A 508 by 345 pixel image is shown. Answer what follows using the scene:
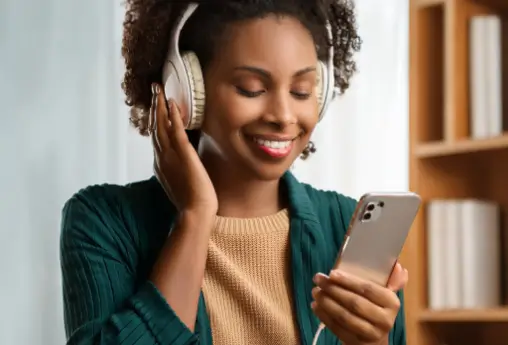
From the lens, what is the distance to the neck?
3.12ft

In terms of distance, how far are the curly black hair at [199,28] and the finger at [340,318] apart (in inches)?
11.6

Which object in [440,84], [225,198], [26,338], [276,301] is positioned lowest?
[26,338]

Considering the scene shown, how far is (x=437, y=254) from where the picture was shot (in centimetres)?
161

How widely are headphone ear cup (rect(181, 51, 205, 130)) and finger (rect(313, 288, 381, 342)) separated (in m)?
0.23

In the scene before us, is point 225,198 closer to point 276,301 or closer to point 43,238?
point 276,301

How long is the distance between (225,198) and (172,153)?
3.5 inches

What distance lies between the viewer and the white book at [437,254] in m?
1.61

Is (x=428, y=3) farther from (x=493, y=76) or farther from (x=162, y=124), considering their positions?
(x=162, y=124)

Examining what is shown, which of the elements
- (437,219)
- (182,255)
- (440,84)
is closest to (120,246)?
(182,255)

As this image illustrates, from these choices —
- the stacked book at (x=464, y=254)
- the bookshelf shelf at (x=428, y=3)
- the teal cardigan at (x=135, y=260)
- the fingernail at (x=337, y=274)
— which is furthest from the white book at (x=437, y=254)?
the fingernail at (x=337, y=274)

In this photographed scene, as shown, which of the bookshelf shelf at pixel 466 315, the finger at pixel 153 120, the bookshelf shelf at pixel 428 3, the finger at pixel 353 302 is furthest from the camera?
the bookshelf shelf at pixel 428 3

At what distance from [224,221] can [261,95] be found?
6.3 inches

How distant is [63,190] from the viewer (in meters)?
1.38

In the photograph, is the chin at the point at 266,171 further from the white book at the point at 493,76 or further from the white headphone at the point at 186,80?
the white book at the point at 493,76
